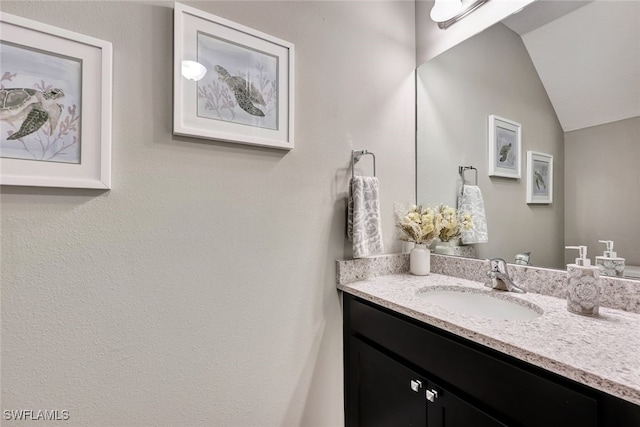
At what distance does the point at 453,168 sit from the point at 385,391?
3.43ft

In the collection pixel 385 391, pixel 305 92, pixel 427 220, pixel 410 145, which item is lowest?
pixel 385 391

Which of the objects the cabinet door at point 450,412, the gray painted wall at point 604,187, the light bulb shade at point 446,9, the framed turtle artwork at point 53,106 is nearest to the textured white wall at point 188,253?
the framed turtle artwork at point 53,106

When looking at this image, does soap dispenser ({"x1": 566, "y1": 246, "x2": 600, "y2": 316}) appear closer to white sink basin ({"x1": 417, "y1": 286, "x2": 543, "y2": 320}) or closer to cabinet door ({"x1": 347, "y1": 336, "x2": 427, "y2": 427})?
white sink basin ({"x1": 417, "y1": 286, "x2": 543, "y2": 320})

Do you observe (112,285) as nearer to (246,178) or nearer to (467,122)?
(246,178)

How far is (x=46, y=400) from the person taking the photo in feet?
2.51

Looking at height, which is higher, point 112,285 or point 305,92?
point 305,92

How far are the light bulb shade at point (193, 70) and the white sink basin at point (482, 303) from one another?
3.77ft

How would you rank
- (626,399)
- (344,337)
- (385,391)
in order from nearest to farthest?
(626,399), (385,391), (344,337)

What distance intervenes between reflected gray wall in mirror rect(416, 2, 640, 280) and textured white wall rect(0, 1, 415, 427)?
369mm

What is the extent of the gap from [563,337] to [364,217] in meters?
0.74

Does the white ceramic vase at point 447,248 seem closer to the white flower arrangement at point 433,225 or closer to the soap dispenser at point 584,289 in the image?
the white flower arrangement at point 433,225

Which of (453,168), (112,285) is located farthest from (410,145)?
(112,285)

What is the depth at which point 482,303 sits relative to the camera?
1.15 metres

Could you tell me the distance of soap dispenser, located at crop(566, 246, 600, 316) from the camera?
2.73 ft
